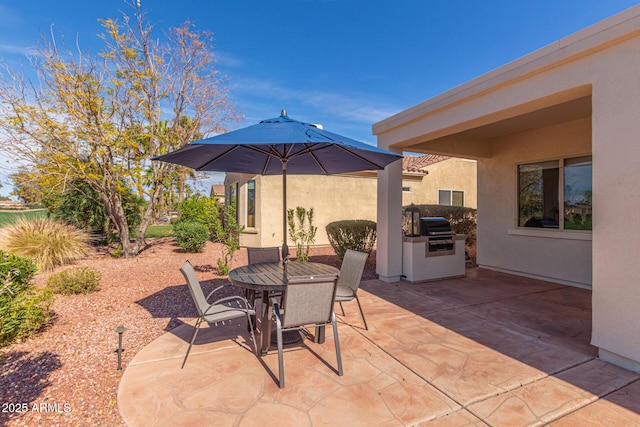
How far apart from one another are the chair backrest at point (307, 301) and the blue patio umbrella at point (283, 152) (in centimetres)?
129

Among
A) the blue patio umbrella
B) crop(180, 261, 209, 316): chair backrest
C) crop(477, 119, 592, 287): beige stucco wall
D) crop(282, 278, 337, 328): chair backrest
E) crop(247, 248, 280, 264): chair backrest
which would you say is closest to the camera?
crop(282, 278, 337, 328): chair backrest

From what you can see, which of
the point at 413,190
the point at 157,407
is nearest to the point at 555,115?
the point at 157,407

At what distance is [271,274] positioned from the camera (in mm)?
3971

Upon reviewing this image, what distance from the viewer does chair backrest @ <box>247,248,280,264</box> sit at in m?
5.16

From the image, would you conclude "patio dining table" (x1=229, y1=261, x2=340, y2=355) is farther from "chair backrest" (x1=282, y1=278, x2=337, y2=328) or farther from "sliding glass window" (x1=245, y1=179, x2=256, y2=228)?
"sliding glass window" (x1=245, y1=179, x2=256, y2=228)

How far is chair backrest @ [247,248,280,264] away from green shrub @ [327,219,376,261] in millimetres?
3900

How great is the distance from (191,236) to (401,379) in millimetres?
9924

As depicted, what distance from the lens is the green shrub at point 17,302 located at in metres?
3.70

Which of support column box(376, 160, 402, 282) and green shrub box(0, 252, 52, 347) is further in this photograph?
support column box(376, 160, 402, 282)

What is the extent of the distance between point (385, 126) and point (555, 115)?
129 inches

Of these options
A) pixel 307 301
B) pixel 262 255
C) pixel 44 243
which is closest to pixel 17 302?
pixel 262 255

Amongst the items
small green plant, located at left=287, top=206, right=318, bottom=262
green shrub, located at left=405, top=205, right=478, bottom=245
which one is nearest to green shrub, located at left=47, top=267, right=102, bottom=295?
small green plant, located at left=287, top=206, right=318, bottom=262

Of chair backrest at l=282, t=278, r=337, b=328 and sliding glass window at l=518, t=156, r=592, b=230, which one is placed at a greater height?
sliding glass window at l=518, t=156, r=592, b=230

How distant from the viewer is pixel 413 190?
15.3 metres
